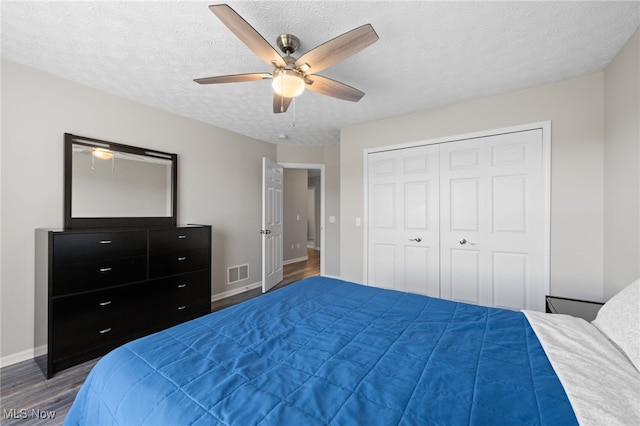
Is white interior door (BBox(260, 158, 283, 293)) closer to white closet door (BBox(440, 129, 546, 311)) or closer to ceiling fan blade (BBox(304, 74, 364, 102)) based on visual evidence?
ceiling fan blade (BBox(304, 74, 364, 102))

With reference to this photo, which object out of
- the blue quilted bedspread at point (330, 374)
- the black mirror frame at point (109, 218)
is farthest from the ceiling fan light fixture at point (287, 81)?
the black mirror frame at point (109, 218)

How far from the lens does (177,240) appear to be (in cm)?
274

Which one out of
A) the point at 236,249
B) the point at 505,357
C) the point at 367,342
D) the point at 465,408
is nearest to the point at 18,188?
the point at 236,249

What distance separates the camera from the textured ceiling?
1.56m

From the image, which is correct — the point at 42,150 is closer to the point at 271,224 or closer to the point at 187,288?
the point at 187,288

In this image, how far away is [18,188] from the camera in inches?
85.0

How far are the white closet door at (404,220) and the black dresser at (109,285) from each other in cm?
224

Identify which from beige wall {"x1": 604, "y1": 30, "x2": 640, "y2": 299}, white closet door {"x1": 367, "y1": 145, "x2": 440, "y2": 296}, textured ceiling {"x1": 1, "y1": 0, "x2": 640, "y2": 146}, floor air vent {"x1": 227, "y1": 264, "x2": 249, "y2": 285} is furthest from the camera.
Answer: floor air vent {"x1": 227, "y1": 264, "x2": 249, "y2": 285}

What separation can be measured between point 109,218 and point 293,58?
2.41 m

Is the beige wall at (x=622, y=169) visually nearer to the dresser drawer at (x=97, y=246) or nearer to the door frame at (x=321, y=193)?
the door frame at (x=321, y=193)

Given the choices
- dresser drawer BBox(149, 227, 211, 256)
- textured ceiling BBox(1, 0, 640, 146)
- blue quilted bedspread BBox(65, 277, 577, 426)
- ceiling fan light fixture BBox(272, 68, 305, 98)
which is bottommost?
blue quilted bedspread BBox(65, 277, 577, 426)

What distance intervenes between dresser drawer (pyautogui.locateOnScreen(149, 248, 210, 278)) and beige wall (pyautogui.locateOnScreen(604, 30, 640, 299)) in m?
3.69

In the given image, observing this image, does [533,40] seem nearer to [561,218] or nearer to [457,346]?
[561,218]

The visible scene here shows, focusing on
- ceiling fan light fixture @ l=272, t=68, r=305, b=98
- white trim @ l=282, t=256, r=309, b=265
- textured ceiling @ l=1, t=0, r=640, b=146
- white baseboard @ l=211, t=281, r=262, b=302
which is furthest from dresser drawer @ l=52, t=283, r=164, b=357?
white trim @ l=282, t=256, r=309, b=265
